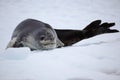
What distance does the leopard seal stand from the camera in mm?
4121

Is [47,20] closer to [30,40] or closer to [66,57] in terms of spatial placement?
[30,40]

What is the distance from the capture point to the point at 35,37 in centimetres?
427

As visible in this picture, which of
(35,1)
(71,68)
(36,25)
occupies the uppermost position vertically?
(35,1)

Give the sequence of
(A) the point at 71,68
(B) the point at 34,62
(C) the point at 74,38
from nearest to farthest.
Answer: (A) the point at 71,68, (B) the point at 34,62, (C) the point at 74,38

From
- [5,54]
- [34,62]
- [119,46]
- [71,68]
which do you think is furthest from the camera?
[119,46]

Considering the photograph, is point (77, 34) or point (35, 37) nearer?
point (35, 37)

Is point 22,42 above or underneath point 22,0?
underneath

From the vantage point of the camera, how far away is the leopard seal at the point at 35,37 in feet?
13.5

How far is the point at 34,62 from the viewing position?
292 cm

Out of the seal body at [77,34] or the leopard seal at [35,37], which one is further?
the seal body at [77,34]

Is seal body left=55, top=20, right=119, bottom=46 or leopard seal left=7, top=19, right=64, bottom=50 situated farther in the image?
seal body left=55, top=20, right=119, bottom=46

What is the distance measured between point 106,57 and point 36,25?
185 centimetres

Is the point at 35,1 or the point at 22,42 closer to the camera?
the point at 22,42

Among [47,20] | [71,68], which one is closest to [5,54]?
[71,68]
